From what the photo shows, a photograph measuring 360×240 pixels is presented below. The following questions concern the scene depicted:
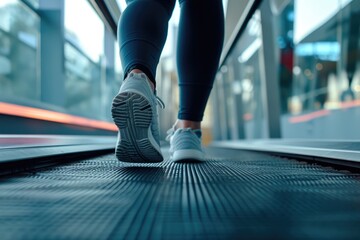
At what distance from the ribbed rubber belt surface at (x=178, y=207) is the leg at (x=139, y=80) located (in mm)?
135

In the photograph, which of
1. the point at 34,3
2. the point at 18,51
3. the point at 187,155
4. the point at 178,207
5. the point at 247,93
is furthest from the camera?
the point at 247,93

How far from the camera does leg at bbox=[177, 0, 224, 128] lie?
1.19m

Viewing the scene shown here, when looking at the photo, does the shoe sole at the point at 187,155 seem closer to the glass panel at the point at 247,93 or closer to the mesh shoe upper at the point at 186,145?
the mesh shoe upper at the point at 186,145

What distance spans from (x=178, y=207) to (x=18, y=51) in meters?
2.89

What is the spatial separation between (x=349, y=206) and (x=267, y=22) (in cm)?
254

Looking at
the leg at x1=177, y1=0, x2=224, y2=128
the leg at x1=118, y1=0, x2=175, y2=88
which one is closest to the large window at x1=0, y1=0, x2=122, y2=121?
the leg at x1=177, y1=0, x2=224, y2=128

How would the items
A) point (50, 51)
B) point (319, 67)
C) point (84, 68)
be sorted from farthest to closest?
point (84, 68) → point (319, 67) → point (50, 51)

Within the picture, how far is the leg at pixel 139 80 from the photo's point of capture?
36.0 inches

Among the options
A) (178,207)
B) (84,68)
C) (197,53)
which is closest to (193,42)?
(197,53)

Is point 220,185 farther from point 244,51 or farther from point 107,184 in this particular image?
point 244,51

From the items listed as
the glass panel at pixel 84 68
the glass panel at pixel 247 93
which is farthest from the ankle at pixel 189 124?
the glass panel at pixel 247 93

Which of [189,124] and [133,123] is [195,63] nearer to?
[189,124]

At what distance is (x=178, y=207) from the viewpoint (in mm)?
531

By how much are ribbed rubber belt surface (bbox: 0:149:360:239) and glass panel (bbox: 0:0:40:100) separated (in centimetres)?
203
